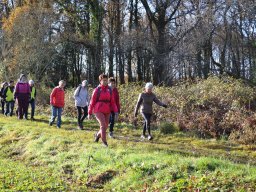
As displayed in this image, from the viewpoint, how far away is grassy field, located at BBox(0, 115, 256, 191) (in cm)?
730

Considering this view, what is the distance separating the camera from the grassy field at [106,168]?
730 centimetres

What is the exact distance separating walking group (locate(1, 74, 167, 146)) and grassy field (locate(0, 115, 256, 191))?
3.15ft

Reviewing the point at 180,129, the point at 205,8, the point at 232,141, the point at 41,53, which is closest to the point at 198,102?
the point at 180,129

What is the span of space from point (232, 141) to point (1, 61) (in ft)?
74.7

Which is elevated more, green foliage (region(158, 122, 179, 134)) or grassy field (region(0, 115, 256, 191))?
green foliage (region(158, 122, 179, 134))

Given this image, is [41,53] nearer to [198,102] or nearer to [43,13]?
[43,13]

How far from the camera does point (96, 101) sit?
10.7 meters

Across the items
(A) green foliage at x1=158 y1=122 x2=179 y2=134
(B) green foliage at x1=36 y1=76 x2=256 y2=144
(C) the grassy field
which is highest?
(B) green foliage at x1=36 y1=76 x2=256 y2=144

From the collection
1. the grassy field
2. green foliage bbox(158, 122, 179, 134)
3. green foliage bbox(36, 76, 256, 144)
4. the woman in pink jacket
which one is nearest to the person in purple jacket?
green foliage bbox(36, 76, 256, 144)

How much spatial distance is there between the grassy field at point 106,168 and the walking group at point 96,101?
0.96 metres

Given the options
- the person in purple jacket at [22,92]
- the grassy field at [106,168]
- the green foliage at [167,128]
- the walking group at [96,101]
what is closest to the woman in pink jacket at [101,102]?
the walking group at [96,101]

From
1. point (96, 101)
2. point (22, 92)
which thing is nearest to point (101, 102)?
point (96, 101)

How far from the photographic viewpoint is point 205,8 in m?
28.3

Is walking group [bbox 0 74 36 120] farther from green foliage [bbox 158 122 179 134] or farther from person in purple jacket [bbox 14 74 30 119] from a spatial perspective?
green foliage [bbox 158 122 179 134]
